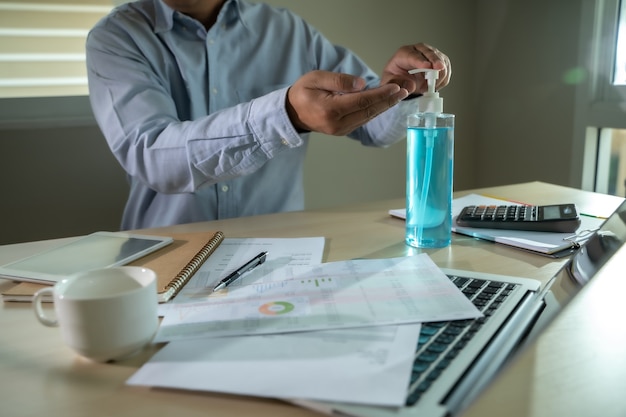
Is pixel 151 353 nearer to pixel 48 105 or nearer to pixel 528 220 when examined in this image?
pixel 528 220

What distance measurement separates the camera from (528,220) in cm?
76

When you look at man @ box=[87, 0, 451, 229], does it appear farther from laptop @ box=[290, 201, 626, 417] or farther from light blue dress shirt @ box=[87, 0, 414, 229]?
laptop @ box=[290, 201, 626, 417]

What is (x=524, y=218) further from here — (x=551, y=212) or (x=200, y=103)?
(x=200, y=103)

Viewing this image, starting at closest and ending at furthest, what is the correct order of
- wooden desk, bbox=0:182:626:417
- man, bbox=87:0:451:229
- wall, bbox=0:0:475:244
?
wooden desk, bbox=0:182:626:417 < man, bbox=87:0:451:229 < wall, bbox=0:0:475:244

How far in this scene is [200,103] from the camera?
115cm

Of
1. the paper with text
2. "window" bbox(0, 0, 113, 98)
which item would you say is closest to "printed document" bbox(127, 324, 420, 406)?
the paper with text

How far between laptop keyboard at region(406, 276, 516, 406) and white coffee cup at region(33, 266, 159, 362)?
8.5 inches

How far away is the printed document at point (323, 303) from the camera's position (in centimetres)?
46

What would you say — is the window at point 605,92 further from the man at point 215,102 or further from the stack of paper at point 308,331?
the stack of paper at point 308,331

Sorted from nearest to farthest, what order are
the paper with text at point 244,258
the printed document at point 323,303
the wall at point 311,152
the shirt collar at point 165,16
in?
1. the printed document at point 323,303
2. the paper with text at point 244,258
3. the shirt collar at point 165,16
4. the wall at point 311,152

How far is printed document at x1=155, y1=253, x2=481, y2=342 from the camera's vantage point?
1.52 ft

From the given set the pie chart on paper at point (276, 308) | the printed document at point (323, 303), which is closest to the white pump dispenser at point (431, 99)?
the printed document at point (323, 303)

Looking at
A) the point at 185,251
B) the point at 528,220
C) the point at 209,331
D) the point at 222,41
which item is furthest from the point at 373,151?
the point at 209,331

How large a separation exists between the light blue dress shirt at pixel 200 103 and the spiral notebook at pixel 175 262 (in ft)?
0.55
